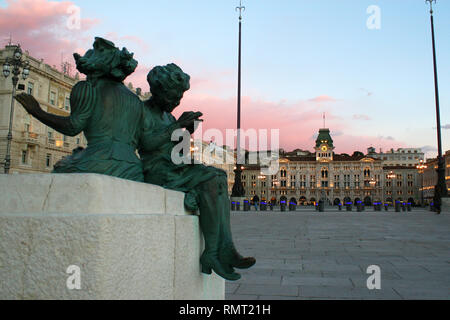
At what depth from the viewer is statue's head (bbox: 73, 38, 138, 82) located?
8.63 ft

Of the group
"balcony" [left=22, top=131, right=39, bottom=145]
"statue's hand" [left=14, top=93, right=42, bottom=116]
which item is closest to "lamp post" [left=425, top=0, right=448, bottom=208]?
"statue's hand" [left=14, top=93, right=42, bottom=116]

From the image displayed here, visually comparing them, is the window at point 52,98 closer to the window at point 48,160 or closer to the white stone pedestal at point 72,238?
the window at point 48,160

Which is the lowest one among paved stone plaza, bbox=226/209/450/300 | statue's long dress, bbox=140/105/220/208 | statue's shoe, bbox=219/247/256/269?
paved stone plaza, bbox=226/209/450/300

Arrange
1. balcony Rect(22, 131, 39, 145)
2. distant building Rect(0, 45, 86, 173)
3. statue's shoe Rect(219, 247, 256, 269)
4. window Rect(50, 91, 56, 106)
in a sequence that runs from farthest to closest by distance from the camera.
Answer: window Rect(50, 91, 56, 106) → balcony Rect(22, 131, 39, 145) → distant building Rect(0, 45, 86, 173) → statue's shoe Rect(219, 247, 256, 269)

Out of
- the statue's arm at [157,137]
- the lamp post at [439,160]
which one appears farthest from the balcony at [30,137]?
the statue's arm at [157,137]

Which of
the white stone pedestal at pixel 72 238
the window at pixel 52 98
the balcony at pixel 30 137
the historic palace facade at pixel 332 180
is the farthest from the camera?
the historic palace facade at pixel 332 180

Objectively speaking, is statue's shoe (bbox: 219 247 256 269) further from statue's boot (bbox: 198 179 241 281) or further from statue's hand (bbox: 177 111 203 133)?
statue's hand (bbox: 177 111 203 133)

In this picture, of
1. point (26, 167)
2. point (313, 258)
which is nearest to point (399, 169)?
point (26, 167)

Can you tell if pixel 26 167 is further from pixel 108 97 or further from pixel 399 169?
pixel 399 169

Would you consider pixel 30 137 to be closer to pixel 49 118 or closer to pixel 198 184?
pixel 49 118

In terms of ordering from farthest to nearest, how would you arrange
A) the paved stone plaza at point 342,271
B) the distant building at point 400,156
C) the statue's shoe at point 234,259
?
the distant building at point 400,156
the paved stone plaza at point 342,271
the statue's shoe at point 234,259

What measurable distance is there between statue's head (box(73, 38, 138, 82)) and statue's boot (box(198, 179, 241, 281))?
3.25ft

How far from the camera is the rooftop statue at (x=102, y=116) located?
242cm

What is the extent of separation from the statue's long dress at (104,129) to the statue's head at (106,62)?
67mm
